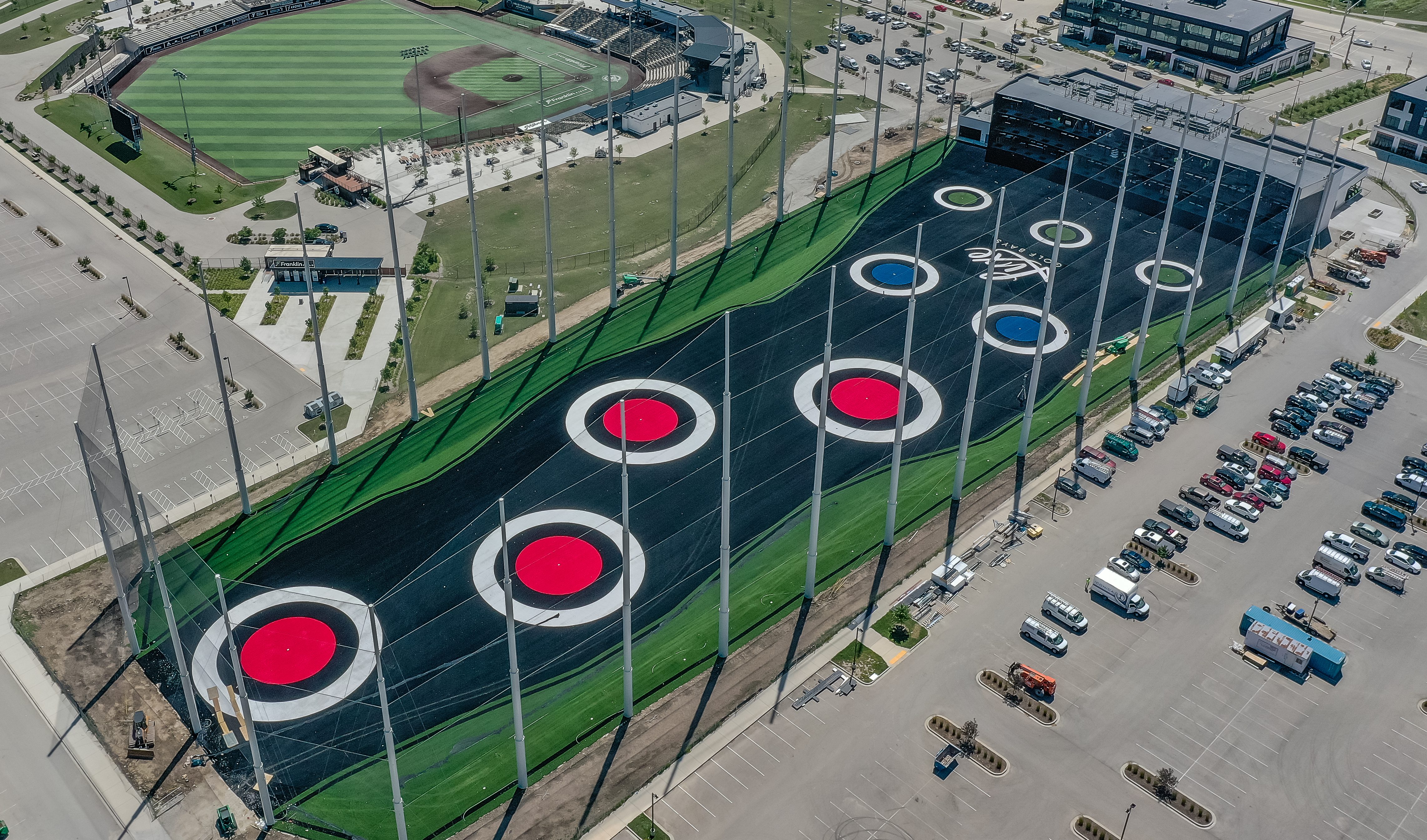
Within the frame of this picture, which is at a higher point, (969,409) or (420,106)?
(420,106)

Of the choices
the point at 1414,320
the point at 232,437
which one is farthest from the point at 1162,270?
the point at 232,437

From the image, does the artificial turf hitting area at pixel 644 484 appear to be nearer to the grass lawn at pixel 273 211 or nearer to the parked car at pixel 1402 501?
the parked car at pixel 1402 501

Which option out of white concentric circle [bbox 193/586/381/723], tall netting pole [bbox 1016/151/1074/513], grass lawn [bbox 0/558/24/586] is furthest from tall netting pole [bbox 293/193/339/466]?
tall netting pole [bbox 1016/151/1074/513]

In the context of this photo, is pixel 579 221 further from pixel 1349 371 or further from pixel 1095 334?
pixel 1349 371

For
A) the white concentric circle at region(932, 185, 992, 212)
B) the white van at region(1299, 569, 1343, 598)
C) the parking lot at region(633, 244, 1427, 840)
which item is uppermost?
the white concentric circle at region(932, 185, 992, 212)

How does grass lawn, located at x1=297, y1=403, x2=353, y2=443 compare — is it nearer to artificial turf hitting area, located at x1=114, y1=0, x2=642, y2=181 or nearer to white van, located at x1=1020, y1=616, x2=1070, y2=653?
artificial turf hitting area, located at x1=114, y1=0, x2=642, y2=181

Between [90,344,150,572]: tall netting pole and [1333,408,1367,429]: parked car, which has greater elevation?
[90,344,150,572]: tall netting pole

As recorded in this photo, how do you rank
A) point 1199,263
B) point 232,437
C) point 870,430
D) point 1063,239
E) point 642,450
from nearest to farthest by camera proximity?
point 232,437, point 642,450, point 870,430, point 1199,263, point 1063,239

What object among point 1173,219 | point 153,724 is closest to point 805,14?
point 1173,219
